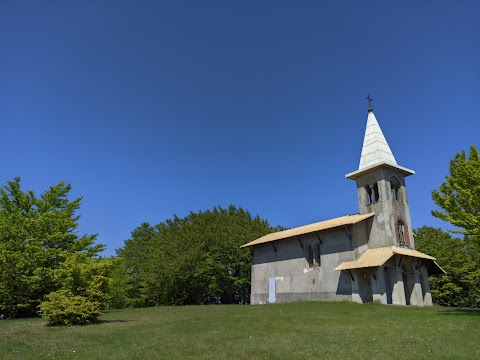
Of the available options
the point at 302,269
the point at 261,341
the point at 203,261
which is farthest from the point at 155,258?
the point at 261,341

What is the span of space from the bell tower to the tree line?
681 cm

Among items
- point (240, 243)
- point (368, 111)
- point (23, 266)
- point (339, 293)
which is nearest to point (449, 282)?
point (339, 293)

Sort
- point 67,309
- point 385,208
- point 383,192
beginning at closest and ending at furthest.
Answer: point 67,309, point 385,208, point 383,192

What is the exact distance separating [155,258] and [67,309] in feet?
98.0

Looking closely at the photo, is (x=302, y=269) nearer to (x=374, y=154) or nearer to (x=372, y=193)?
(x=372, y=193)

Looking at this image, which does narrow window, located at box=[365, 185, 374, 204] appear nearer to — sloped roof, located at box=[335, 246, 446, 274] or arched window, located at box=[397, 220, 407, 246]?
arched window, located at box=[397, 220, 407, 246]

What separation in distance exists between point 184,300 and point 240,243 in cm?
1071

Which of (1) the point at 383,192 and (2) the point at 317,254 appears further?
(2) the point at 317,254

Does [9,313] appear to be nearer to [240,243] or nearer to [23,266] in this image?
[23,266]

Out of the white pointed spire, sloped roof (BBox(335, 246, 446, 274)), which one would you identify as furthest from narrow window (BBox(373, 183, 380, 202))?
sloped roof (BBox(335, 246, 446, 274))

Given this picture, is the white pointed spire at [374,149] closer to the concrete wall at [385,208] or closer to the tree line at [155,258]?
the concrete wall at [385,208]

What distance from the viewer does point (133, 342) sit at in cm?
1239

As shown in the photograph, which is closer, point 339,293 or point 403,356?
point 403,356

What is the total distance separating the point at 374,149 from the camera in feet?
111
